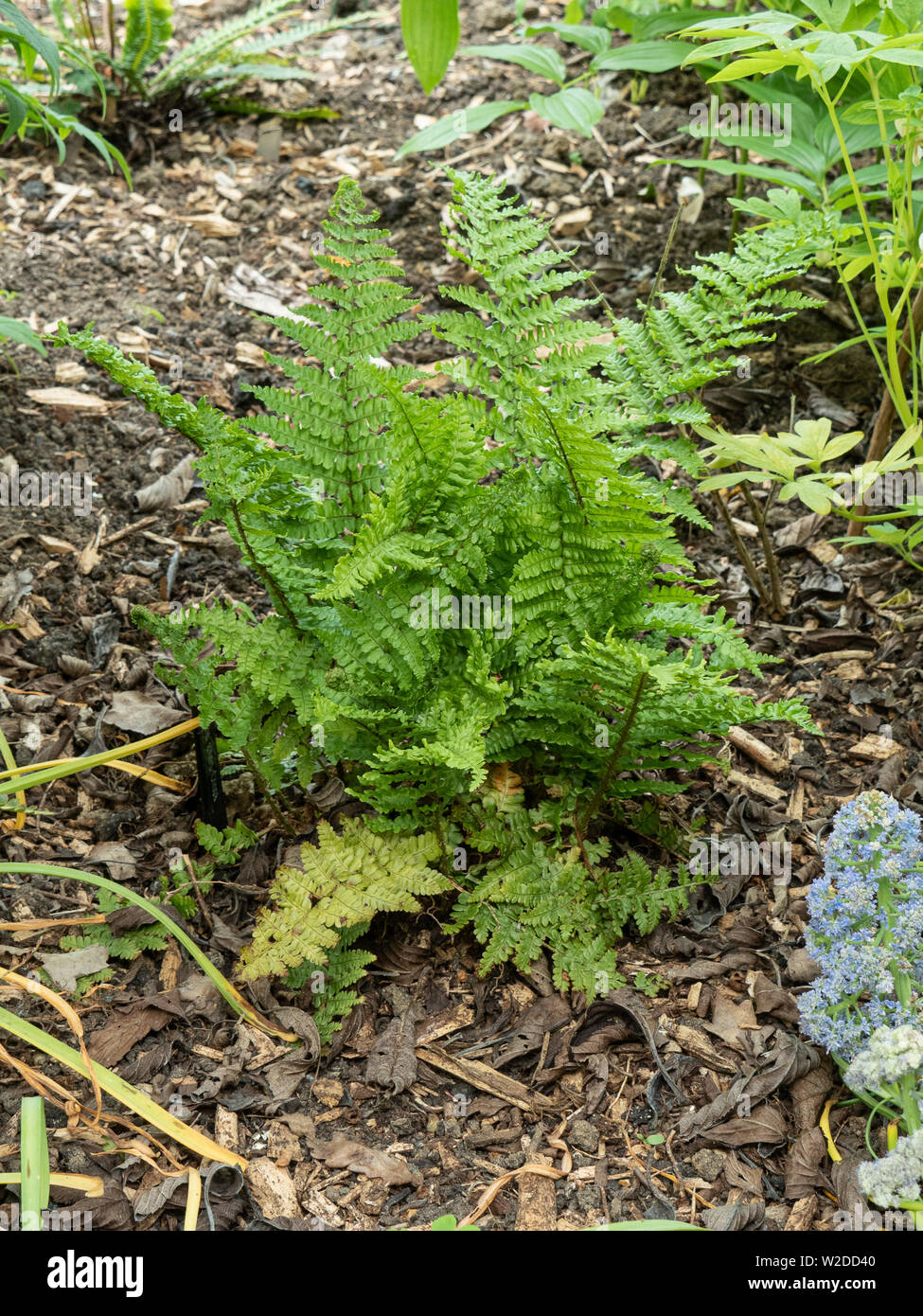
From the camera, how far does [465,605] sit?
2.42 metres

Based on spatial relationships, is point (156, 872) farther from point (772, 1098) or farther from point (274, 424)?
point (772, 1098)

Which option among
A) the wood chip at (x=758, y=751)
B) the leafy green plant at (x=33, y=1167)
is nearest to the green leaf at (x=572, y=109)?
the wood chip at (x=758, y=751)

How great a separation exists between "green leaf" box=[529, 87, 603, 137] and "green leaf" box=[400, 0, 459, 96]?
0.38 meters

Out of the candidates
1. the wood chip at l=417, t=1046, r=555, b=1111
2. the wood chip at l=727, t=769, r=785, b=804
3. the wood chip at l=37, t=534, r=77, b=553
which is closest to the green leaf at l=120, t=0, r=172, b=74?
the wood chip at l=37, t=534, r=77, b=553

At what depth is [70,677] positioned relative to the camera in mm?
3031

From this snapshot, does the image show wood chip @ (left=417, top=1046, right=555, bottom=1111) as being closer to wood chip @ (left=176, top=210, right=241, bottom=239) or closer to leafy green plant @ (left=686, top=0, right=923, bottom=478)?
leafy green plant @ (left=686, top=0, right=923, bottom=478)

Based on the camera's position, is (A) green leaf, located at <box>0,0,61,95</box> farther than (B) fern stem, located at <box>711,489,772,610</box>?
No

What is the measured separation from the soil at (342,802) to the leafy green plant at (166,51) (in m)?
0.37

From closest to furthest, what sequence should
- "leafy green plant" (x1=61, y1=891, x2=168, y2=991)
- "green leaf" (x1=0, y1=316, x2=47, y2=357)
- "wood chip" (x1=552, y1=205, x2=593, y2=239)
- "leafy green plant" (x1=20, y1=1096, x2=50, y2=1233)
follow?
"leafy green plant" (x1=20, y1=1096, x2=50, y2=1233) < "leafy green plant" (x1=61, y1=891, x2=168, y2=991) < "green leaf" (x1=0, y1=316, x2=47, y2=357) < "wood chip" (x1=552, y1=205, x2=593, y2=239)

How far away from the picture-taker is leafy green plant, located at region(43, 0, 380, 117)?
4.71m

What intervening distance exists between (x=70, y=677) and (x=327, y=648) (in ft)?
3.30
